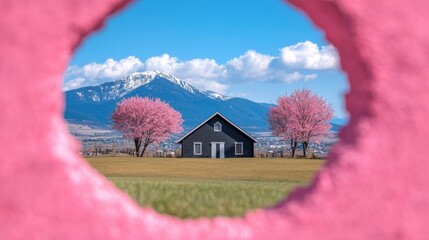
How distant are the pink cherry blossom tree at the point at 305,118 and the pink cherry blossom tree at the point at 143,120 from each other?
31.2ft

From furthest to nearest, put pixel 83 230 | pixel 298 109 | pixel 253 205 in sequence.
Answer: pixel 298 109 < pixel 253 205 < pixel 83 230

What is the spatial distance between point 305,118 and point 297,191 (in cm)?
4511

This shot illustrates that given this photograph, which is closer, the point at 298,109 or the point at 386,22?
the point at 386,22

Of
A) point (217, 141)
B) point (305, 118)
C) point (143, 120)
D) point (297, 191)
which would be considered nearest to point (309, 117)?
point (305, 118)

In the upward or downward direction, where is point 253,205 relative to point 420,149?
downward

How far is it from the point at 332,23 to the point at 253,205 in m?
3.66

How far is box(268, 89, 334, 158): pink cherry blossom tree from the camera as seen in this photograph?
4878 cm

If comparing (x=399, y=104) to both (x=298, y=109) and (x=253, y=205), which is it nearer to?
(x=253, y=205)

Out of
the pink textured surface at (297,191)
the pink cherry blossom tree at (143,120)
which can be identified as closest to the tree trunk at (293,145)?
the pink cherry blossom tree at (143,120)

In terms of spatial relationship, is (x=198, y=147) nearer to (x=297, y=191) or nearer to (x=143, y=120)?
(x=143, y=120)

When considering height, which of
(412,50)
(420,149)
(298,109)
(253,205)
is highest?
(298,109)

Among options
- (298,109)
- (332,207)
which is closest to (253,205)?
(332,207)

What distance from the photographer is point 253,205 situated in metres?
7.57

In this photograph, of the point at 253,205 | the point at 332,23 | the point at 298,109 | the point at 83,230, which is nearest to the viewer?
the point at 83,230
